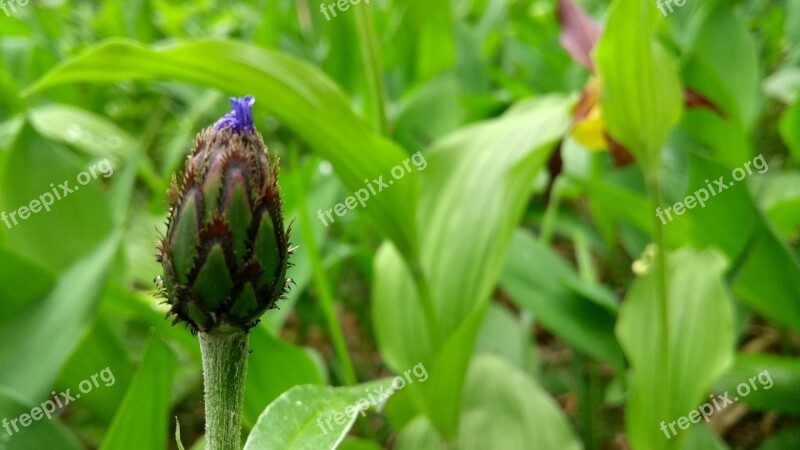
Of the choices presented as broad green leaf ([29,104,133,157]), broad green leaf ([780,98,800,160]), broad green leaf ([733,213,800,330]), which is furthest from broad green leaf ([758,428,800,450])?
broad green leaf ([29,104,133,157])

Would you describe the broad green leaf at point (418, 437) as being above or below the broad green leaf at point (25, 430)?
below

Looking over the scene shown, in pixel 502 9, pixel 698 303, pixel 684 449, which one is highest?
pixel 502 9

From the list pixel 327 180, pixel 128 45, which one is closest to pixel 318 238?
pixel 327 180

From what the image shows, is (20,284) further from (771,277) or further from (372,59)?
(771,277)

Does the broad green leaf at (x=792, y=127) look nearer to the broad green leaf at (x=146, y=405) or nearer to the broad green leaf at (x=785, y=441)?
the broad green leaf at (x=785, y=441)

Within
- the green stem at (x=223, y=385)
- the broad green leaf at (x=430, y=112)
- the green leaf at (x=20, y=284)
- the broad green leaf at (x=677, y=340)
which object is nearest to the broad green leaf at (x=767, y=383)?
the broad green leaf at (x=677, y=340)

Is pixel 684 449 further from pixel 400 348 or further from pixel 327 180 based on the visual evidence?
pixel 327 180

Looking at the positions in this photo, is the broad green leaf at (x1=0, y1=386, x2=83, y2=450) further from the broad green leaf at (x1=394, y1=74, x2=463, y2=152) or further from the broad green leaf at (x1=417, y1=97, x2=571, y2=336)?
the broad green leaf at (x1=394, y1=74, x2=463, y2=152)
